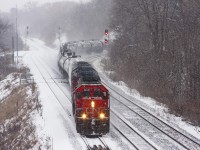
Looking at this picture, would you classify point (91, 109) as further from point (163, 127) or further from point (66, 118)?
point (163, 127)

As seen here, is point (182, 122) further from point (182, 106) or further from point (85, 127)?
point (85, 127)

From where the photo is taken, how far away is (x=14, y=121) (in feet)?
84.7

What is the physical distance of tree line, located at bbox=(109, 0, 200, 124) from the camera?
2461cm

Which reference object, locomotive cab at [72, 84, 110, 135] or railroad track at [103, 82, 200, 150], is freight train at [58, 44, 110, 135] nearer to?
locomotive cab at [72, 84, 110, 135]

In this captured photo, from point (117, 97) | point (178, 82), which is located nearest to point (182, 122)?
point (178, 82)

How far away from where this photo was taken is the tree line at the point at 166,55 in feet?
80.7

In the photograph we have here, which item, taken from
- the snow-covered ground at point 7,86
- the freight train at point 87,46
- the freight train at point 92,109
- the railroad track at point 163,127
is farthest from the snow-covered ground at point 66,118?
the freight train at point 87,46

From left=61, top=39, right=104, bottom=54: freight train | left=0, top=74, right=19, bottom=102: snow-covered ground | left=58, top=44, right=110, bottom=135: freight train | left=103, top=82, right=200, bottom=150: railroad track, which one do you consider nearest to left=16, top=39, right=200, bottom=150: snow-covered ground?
left=103, top=82, right=200, bottom=150: railroad track

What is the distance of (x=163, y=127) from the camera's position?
20391 millimetres

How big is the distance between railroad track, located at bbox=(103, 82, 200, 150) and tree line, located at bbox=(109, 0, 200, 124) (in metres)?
1.94

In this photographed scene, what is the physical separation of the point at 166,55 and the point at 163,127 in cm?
1084

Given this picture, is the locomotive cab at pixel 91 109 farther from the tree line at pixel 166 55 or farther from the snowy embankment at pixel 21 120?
the tree line at pixel 166 55

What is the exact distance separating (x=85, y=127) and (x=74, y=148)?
179cm

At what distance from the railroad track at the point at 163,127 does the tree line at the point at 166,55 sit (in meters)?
1.94
